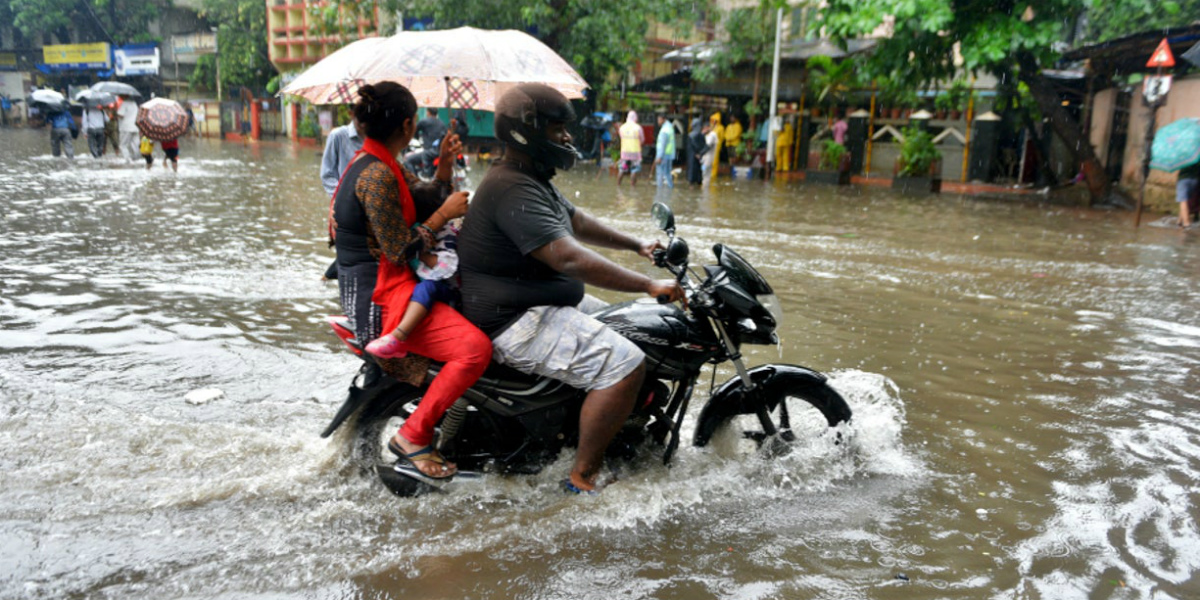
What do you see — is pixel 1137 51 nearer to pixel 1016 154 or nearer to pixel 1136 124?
pixel 1136 124

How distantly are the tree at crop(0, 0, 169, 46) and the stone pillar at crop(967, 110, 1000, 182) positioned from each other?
44.3 meters

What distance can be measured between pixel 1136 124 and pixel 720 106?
45.7 feet

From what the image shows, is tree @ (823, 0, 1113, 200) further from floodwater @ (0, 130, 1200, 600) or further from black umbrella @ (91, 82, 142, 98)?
black umbrella @ (91, 82, 142, 98)

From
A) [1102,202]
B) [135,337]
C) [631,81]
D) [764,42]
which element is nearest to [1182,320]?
[135,337]

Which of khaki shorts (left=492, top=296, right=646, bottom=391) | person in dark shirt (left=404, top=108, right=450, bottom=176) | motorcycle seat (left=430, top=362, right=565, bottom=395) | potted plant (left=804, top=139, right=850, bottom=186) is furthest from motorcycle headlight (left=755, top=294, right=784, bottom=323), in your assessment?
potted plant (left=804, top=139, right=850, bottom=186)

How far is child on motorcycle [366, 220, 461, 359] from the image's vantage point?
3.45 metres

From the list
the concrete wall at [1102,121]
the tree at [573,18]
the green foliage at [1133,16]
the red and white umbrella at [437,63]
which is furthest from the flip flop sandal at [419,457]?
the tree at [573,18]

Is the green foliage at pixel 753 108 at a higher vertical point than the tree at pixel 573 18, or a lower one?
lower

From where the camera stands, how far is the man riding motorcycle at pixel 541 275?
11.1 feet

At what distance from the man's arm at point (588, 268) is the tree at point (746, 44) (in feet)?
71.4

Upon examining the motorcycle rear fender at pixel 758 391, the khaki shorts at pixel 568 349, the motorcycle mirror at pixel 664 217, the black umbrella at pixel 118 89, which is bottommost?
the motorcycle rear fender at pixel 758 391

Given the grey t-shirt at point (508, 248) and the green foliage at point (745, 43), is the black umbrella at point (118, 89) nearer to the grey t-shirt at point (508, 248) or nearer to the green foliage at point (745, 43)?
the green foliage at point (745, 43)

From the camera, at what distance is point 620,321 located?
3.74 m

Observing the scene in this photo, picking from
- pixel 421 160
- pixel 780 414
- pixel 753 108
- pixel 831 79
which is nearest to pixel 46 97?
pixel 421 160
